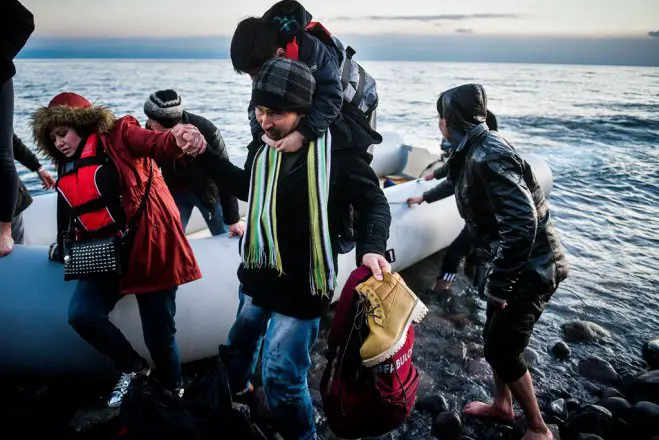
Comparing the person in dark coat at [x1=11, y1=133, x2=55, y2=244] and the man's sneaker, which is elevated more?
the person in dark coat at [x1=11, y1=133, x2=55, y2=244]

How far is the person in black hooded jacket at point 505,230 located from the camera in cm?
199

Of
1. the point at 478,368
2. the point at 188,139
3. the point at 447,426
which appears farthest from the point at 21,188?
the point at 478,368

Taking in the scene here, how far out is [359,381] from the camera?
1775mm

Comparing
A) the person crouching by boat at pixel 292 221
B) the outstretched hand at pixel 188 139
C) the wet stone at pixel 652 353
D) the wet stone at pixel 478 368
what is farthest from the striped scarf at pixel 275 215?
the wet stone at pixel 652 353

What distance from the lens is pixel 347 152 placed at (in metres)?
1.81

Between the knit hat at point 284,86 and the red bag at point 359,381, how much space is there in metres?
0.70

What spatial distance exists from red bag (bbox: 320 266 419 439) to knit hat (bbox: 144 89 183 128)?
5.82 ft

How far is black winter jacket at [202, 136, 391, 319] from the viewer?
5.82 ft

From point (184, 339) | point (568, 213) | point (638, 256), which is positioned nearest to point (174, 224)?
point (184, 339)

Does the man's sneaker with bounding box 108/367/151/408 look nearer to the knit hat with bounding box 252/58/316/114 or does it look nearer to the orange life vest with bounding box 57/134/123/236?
the orange life vest with bounding box 57/134/123/236

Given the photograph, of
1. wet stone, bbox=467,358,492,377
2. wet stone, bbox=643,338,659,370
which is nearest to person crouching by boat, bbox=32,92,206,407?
wet stone, bbox=467,358,492,377

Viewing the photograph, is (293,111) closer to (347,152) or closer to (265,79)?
(265,79)

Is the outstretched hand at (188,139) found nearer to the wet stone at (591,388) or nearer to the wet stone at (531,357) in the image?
the wet stone at (531,357)

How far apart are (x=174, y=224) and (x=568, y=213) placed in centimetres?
648
